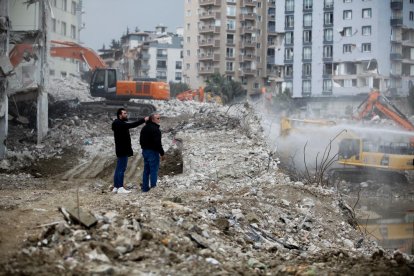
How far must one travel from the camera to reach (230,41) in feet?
205

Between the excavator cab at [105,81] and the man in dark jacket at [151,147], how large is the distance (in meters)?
14.9

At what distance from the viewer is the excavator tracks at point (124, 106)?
22688mm

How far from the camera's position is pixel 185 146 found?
13.6 m

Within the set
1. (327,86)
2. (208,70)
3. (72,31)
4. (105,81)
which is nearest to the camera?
(105,81)

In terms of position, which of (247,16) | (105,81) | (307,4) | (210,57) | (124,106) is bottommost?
(124,106)

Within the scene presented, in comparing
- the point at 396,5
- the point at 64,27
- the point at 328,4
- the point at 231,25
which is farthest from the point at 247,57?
the point at 64,27

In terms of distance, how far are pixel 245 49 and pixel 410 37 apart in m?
23.0

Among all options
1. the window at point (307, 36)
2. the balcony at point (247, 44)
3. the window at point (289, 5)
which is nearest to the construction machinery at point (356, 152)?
the window at point (307, 36)

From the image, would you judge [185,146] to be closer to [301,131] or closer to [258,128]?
[258,128]

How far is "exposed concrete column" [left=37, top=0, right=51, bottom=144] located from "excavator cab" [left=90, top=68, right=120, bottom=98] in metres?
6.28

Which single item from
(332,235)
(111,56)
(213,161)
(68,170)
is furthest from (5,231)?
(111,56)

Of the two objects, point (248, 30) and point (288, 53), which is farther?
point (248, 30)

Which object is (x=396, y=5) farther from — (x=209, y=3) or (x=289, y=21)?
(x=209, y=3)

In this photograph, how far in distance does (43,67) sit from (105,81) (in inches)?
252
